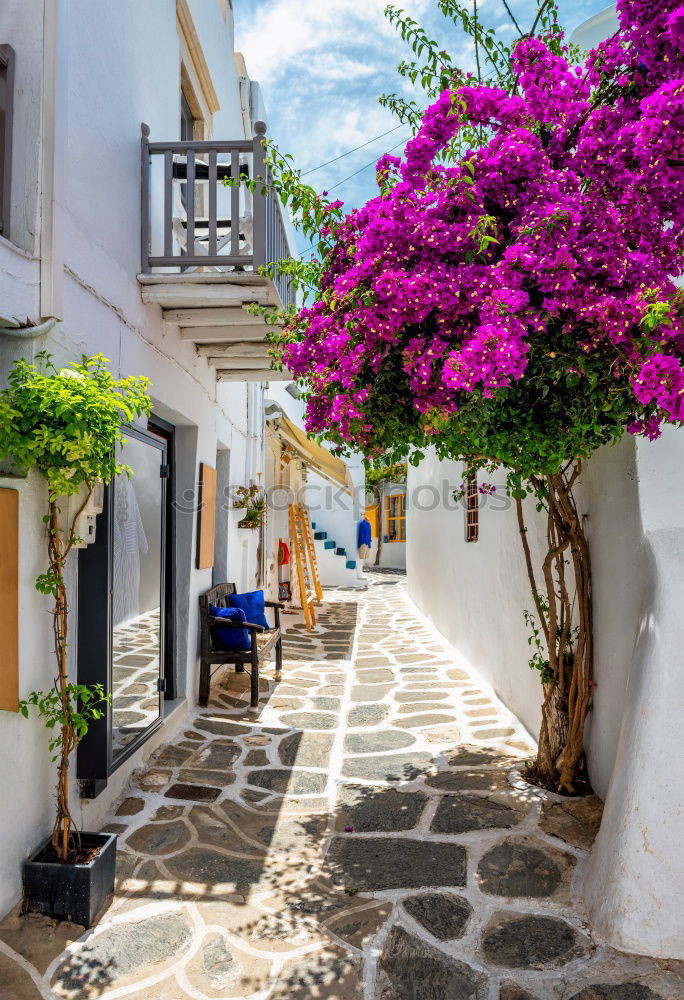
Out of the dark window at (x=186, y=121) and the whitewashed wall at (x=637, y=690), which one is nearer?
the whitewashed wall at (x=637, y=690)

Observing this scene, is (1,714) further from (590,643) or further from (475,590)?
(475,590)

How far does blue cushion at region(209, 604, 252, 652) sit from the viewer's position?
6.59 meters

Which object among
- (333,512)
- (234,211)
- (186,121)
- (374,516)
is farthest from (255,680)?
(374,516)

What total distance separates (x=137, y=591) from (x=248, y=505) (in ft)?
14.1

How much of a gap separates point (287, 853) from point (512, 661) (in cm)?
327

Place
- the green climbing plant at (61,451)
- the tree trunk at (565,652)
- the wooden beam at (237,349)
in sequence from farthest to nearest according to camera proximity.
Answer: the wooden beam at (237,349), the tree trunk at (565,652), the green climbing plant at (61,451)

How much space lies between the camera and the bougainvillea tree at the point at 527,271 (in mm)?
2734

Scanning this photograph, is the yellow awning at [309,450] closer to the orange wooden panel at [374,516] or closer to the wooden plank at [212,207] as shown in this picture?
the wooden plank at [212,207]

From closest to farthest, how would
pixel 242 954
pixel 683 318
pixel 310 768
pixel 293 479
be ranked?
pixel 683 318, pixel 242 954, pixel 310 768, pixel 293 479

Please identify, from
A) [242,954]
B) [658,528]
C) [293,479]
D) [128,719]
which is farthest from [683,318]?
[293,479]

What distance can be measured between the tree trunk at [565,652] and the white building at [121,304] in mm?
2613

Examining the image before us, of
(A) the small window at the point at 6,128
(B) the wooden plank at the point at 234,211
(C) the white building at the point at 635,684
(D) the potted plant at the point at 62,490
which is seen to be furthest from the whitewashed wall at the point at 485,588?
(A) the small window at the point at 6,128

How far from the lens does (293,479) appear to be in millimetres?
16344

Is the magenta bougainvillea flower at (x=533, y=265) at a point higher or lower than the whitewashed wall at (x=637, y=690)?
higher
